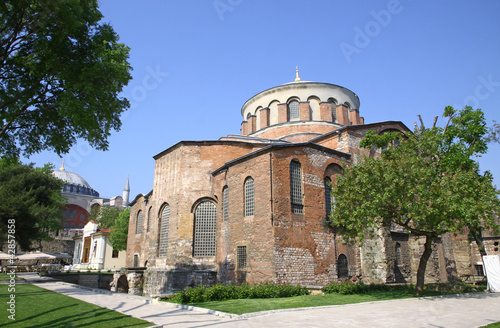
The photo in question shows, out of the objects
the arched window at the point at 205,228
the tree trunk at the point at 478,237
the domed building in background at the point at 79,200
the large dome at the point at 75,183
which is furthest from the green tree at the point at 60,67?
the large dome at the point at 75,183

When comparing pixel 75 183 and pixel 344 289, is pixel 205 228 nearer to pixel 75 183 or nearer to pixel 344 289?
pixel 344 289

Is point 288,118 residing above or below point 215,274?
above

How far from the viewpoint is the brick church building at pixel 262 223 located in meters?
16.2

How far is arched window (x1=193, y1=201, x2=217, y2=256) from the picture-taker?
2023 cm

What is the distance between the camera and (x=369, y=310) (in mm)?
9883

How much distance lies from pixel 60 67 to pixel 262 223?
10.5 m

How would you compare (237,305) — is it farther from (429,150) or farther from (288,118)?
(288,118)

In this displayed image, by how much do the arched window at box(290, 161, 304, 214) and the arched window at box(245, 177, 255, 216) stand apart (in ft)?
7.20

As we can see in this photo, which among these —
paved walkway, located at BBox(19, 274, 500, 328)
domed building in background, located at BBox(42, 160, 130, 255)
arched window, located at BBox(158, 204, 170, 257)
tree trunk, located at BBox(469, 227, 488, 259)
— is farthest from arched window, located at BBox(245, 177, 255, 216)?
domed building in background, located at BBox(42, 160, 130, 255)

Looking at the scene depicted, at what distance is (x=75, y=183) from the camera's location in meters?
80.9

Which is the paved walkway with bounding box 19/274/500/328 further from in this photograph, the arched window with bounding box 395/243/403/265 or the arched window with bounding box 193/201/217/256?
the arched window with bounding box 193/201/217/256

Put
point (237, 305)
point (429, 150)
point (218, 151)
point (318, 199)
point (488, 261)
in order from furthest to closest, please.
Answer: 1. point (218, 151)
2. point (318, 199)
3. point (488, 261)
4. point (429, 150)
5. point (237, 305)

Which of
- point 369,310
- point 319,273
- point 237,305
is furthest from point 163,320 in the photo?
point 319,273

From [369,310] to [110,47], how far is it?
1127 centimetres
